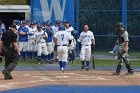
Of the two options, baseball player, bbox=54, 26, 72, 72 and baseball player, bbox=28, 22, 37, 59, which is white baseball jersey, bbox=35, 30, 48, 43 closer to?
baseball player, bbox=28, 22, 37, 59

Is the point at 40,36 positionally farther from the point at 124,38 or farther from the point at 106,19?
the point at 106,19

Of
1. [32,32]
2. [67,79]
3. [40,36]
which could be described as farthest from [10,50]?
[32,32]

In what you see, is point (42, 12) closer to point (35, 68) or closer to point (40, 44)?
point (40, 44)

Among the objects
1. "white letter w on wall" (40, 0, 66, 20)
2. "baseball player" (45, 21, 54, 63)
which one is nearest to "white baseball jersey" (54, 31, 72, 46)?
"baseball player" (45, 21, 54, 63)

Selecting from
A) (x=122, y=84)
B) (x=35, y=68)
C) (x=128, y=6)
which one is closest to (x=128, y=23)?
(x=128, y=6)

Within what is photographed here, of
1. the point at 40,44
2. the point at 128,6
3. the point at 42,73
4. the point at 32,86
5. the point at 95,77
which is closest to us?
the point at 32,86

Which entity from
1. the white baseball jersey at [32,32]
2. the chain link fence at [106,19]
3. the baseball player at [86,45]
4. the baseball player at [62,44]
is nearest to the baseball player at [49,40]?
the white baseball jersey at [32,32]

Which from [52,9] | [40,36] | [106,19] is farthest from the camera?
[106,19]

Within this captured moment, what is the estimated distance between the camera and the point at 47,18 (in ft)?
88.5

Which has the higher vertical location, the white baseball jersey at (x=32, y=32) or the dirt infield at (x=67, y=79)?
the white baseball jersey at (x=32, y=32)

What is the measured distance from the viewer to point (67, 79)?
53.8 ft

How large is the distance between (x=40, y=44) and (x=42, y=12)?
15.4 feet

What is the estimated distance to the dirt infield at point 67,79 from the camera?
15048mm

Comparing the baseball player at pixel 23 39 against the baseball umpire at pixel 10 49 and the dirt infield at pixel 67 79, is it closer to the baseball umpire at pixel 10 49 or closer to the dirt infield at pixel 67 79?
the dirt infield at pixel 67 79
